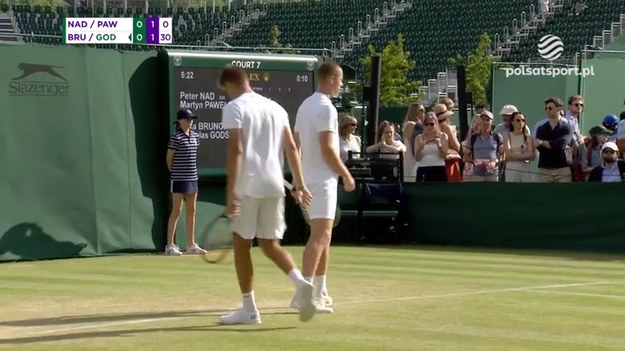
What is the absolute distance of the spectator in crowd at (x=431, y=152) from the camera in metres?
19.6

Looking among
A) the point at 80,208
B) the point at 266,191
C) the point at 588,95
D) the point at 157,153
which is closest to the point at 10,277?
the point at 80,208

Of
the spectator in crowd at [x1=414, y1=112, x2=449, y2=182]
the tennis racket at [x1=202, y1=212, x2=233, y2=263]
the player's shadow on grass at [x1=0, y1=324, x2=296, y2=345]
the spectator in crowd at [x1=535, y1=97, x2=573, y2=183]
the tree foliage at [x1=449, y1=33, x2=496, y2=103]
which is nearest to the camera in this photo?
the player's shadow on grass at [x1=0, y1=324, x2=296, y2=345]

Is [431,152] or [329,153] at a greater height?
[329,153]

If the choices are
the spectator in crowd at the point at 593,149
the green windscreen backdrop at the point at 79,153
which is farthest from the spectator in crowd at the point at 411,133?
the green windscreen backdrop at the point at 79,153

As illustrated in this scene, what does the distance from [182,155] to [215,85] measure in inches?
62.8

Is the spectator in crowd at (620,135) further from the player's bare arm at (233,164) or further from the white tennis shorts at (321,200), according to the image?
the player's bare arm at (233,164)

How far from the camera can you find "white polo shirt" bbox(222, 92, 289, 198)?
1021cm

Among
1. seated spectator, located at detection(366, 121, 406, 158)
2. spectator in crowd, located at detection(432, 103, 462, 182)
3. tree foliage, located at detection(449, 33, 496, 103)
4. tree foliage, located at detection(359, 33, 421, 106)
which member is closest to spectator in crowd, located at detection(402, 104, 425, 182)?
seated spectator, located at detection(366, 121, 406, 158)

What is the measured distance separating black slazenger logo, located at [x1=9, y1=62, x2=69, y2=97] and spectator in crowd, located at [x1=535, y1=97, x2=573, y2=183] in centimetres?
657

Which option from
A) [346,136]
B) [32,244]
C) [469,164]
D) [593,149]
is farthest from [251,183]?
[469,164]

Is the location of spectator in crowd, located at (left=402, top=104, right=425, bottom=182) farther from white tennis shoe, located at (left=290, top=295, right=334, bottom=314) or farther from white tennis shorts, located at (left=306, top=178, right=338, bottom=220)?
white tennis shorts, located at (left=306, top=178, right=338, bottom=220)

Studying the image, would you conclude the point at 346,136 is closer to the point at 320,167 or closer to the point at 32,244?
the point at 32,244

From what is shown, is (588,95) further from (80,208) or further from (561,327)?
(561,327)

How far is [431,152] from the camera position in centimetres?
1994
